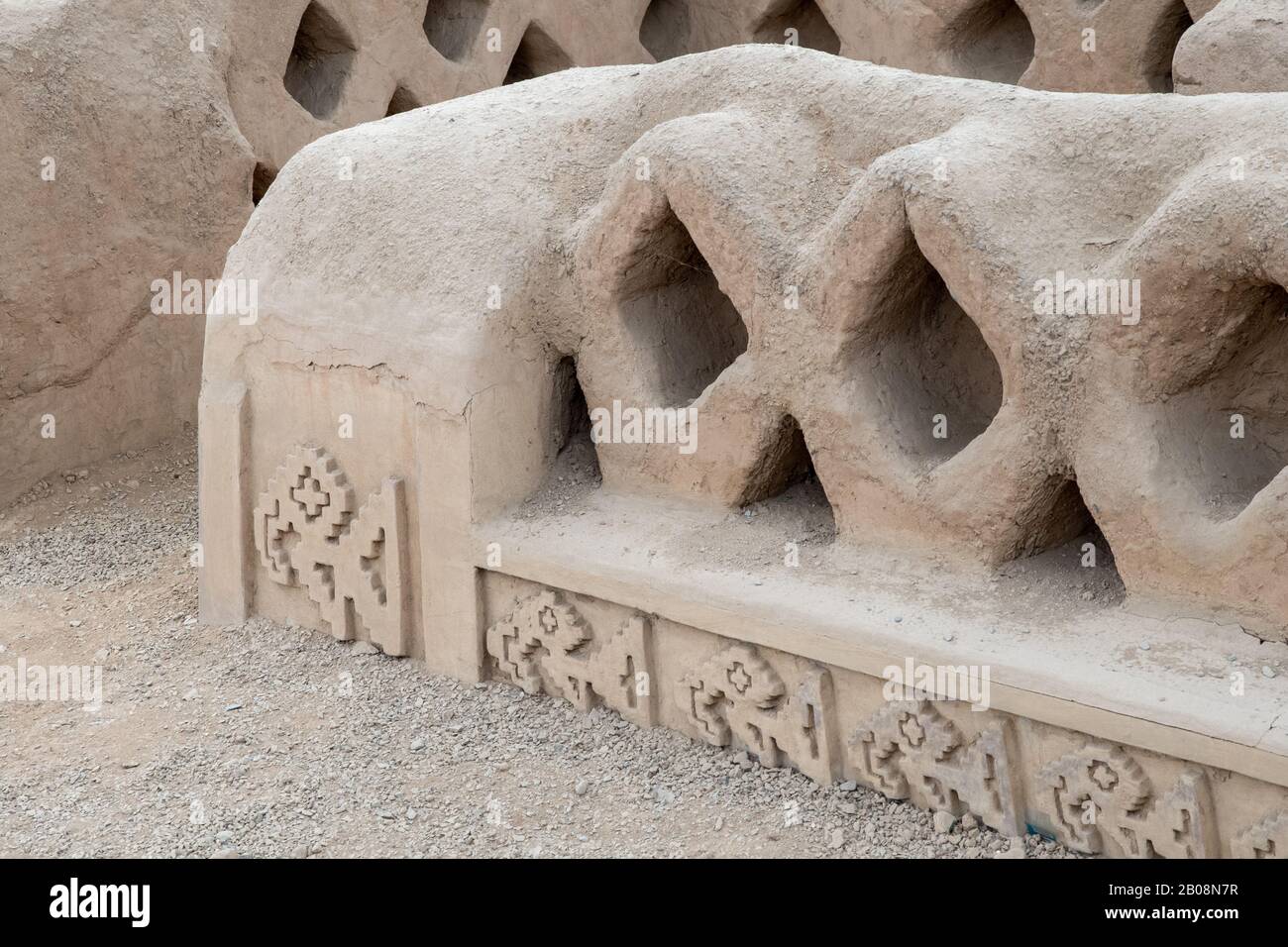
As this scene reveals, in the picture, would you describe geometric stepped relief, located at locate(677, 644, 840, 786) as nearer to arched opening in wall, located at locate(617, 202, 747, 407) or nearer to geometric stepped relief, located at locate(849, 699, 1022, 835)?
geometric stepped relief, located at locate(849, 699, 1022, 835)

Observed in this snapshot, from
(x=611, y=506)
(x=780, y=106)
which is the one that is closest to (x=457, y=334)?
(x=611, y=506)

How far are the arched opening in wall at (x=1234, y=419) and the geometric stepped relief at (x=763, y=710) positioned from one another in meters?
0.86

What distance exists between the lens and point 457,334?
12.5ft

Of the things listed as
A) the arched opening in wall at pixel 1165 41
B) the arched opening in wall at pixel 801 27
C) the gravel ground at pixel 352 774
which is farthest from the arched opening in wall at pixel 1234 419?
the arched opening in wall at pixel 801 27

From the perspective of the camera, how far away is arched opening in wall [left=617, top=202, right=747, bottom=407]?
12.3ft

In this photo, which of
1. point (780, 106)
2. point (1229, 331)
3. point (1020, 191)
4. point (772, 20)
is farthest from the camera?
point (772, 20)

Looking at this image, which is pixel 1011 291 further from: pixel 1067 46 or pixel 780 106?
pixel 1067 46

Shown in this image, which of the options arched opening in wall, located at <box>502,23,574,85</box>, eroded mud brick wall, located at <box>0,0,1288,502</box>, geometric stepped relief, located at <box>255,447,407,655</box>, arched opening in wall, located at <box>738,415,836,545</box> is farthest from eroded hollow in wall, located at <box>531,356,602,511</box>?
arched opening in wall, located at <box>502,23,574,85</box>

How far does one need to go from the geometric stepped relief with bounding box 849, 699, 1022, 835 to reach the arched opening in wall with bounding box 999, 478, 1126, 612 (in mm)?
314

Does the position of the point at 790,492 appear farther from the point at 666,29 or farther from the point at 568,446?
the point at 666,29

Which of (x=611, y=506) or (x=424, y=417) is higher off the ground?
(x=424, y=417)

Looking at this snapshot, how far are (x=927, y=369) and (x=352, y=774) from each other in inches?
66.1

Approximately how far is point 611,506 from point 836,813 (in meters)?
1.07

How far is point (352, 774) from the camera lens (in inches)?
140
